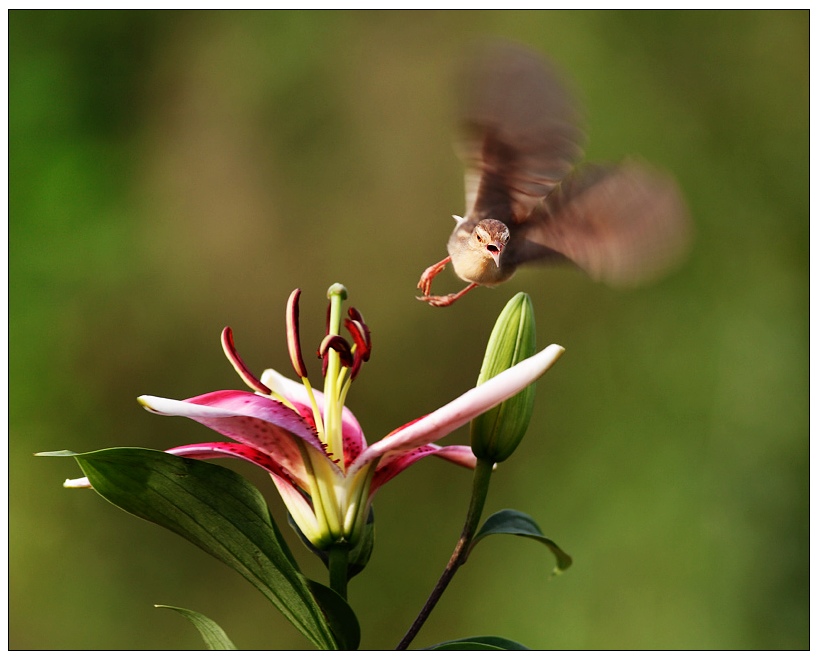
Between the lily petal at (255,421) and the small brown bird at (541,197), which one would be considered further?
the small brown bird at (541,197)

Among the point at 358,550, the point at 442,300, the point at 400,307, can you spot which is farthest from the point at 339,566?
the point at 400,307

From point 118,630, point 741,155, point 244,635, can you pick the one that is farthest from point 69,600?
point 741,155

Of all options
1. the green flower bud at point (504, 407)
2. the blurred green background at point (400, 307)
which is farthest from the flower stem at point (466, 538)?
the blurred green background at point (400, 307)

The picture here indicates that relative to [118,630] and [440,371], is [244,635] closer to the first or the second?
[118,630]

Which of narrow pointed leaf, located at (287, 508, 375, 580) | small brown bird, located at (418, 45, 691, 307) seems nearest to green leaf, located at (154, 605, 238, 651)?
narrow pointed leaf, located at (287, 508, 375, 580)

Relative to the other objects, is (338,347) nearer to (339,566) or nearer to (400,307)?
(339,566)

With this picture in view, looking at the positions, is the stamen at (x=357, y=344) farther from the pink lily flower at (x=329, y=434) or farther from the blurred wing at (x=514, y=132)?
the blurred wing at (x=514, y=132)

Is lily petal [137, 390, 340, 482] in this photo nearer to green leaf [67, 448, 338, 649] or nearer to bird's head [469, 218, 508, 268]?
green leaf [67, 448, 338, 649]
